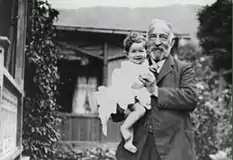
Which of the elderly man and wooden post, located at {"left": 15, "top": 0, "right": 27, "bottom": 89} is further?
wooden post, located at {"left": 15, "top": 0, "right": 27, "bottom": 89}

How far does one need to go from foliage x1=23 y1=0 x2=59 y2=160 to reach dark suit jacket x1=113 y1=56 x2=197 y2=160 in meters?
2.27

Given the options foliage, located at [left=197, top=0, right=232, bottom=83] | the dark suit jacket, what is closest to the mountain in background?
foliage, located at [left=197, top=0, right=232, bottom=83]

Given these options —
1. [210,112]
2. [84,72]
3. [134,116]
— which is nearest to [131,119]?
[134,116]

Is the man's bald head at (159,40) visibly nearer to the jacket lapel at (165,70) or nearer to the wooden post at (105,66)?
the jacket lapel at (165,70)

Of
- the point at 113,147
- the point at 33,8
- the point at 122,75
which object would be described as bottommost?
the point at 113,147

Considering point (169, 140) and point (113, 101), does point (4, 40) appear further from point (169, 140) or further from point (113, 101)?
point (169, 140)

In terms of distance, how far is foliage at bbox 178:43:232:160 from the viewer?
616 centimetres

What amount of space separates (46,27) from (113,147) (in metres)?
1.91

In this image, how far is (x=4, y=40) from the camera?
186 cm

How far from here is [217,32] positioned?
6.39 metres

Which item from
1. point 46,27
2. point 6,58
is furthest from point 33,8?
point 6,58

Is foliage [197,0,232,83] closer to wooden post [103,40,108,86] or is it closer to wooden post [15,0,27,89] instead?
wooden post [103,40,108,86]

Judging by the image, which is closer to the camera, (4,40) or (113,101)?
(4,40)

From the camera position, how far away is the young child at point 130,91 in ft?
7.22
